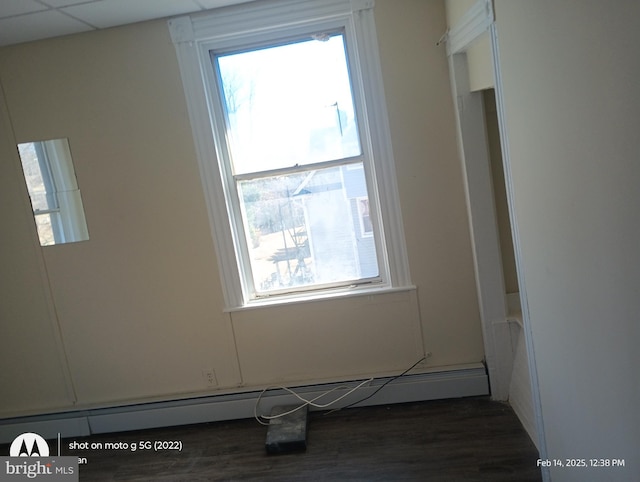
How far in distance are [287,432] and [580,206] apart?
7.69 ft

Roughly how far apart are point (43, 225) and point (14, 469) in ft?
5.04

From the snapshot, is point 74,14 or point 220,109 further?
point 220,109

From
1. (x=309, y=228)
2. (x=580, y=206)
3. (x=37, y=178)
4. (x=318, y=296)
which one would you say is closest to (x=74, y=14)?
(x=37, y=178)

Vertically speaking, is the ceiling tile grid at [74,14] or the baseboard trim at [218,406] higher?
the ceiling tile grid at [74,14]

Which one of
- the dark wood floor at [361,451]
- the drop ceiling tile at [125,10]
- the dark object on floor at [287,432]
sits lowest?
the dark wood floor at [361,451]

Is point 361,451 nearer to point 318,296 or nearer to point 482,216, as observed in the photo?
point 318,296

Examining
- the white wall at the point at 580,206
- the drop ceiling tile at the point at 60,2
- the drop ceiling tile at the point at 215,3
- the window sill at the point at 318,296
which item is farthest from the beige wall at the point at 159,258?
the white wall at the point at 580,206

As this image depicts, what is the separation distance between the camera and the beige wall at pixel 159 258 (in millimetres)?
3412

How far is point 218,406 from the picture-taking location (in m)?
3.73

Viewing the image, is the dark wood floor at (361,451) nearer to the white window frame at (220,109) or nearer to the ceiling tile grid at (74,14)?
the white window frame at (220,109)

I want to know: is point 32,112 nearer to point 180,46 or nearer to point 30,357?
point 180,46

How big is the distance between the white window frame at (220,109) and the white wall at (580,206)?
1.26 m

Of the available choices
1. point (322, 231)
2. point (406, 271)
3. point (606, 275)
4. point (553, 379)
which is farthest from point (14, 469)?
point (606, 275)

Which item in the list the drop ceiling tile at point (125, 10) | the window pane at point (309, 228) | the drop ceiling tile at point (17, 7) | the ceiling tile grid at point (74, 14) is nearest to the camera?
the drop ceiling tile at point (17, 7)
